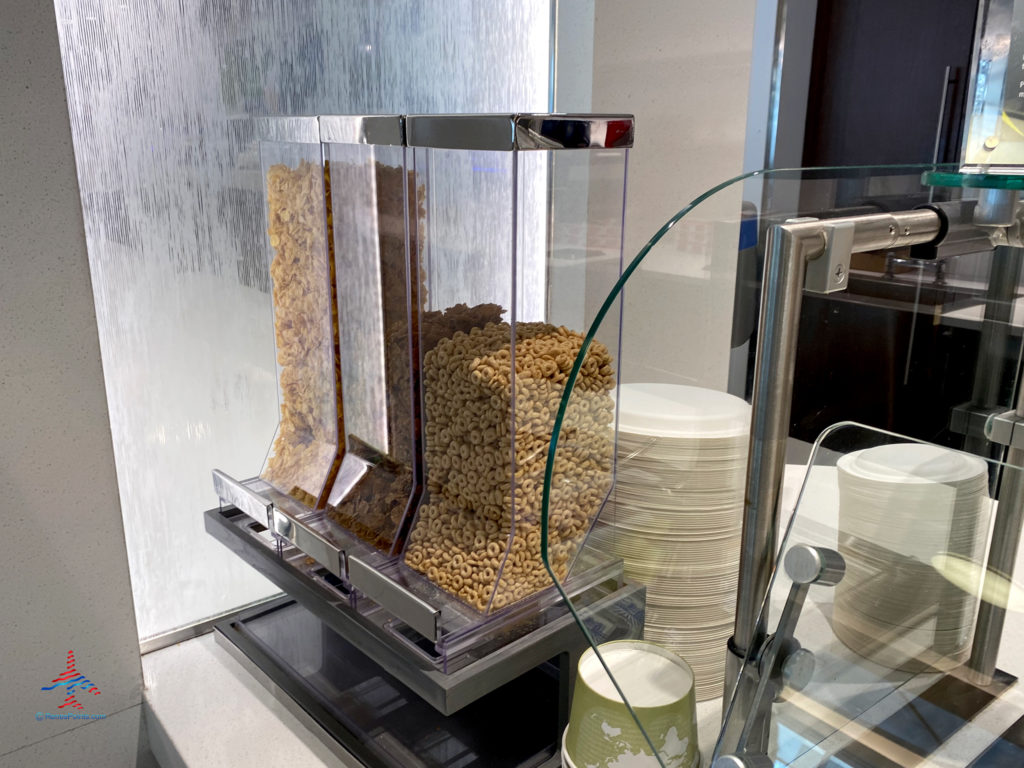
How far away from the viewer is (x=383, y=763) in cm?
78

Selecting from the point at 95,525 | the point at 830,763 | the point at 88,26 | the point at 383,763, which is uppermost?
the point at 88,26

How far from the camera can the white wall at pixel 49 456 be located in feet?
2.60

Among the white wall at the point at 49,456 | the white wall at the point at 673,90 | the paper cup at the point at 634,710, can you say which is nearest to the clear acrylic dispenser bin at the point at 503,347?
the paper cup at the point at 634,710

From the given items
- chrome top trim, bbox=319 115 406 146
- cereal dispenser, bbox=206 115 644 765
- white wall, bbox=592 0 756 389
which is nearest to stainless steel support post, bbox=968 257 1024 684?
cereal dispenser, bbox=206 115 644 765

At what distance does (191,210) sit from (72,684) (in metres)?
0.56

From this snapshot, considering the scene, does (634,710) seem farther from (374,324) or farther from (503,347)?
(374,324)

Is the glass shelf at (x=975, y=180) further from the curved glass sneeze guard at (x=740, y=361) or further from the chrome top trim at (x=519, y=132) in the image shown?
the chrome top trim at (x=519, y=132)

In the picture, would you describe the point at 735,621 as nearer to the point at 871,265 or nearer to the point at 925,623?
the point at 925,623

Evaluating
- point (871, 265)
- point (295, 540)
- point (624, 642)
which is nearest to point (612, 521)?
point (624, 642)

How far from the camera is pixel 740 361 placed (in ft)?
1.36

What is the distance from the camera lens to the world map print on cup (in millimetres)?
903

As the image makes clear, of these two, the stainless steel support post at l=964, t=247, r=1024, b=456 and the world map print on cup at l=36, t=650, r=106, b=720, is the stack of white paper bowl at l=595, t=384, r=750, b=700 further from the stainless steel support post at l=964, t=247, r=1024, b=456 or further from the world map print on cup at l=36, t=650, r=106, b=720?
the world map print on cup at l=36, t=650, r=106, b=720

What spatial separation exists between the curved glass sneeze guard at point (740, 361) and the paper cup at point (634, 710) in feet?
0.11

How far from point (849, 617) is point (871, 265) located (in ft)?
0.57
